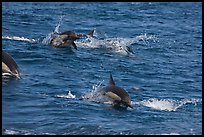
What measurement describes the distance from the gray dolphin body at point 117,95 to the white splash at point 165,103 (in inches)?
26.4

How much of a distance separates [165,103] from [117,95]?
4.59 feet

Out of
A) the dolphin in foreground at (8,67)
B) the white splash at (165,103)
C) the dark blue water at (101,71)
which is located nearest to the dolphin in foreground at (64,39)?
the dark blue water at (101,71)

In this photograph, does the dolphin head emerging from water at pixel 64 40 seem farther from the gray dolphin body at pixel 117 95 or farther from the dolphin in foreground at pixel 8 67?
the gray dolphin body at pixel 117 95

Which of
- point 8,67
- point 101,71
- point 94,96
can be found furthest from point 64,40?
point 94,96

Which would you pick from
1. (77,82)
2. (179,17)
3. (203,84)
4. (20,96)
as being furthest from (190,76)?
(179,17)

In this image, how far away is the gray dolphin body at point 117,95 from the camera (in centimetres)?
1497

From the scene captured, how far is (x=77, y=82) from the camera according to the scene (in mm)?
17266

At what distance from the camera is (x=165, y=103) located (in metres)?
15.8

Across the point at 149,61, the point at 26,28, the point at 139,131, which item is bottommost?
the point at 139,131

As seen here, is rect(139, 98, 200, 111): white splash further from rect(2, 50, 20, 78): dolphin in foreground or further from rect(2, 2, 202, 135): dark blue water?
rect(2, 50, 20, 78): dolphin in foreground

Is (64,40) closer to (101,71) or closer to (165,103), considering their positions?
(101,71)

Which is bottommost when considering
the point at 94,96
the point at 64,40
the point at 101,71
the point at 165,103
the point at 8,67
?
the point at 165,103

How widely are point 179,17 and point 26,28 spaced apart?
37.9ft

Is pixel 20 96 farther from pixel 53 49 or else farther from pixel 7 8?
pixel 7 8
